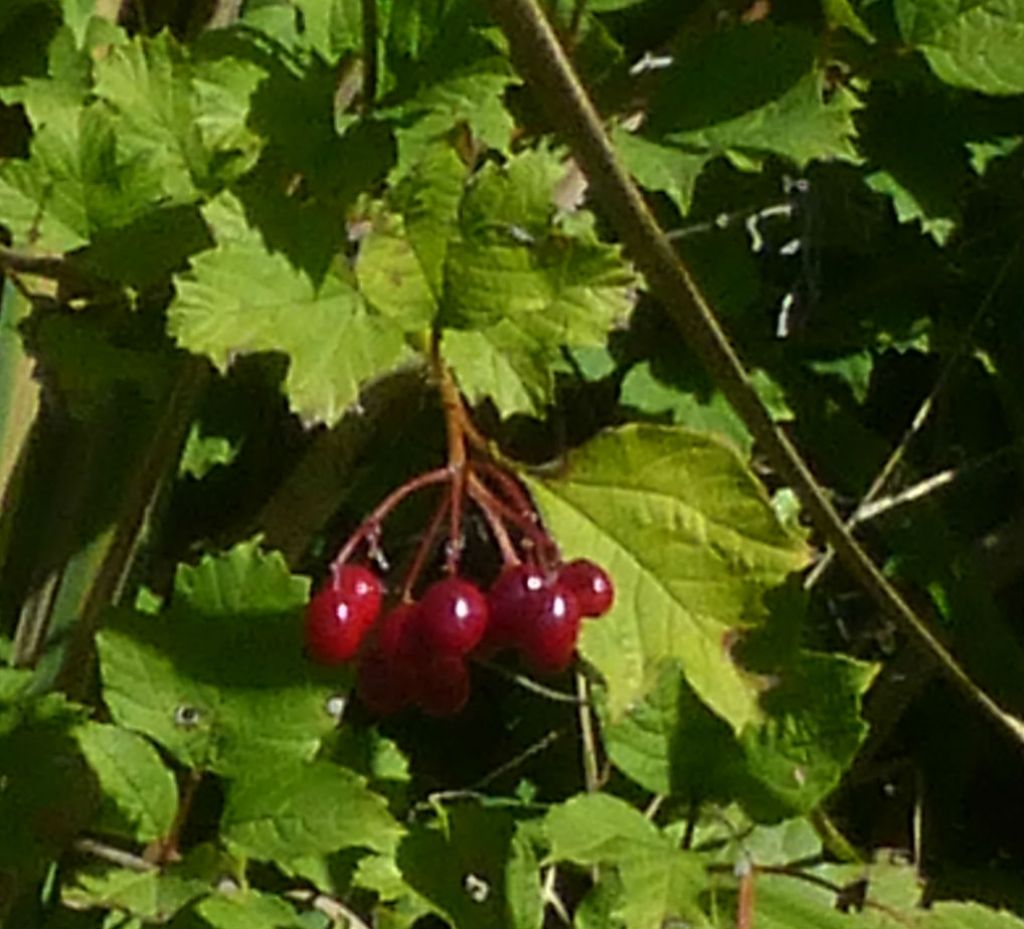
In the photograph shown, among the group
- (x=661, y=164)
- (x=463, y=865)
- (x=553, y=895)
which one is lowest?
(x=553, y=895)

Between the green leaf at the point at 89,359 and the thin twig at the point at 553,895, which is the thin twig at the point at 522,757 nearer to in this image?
the thin twig at the point at 553,895

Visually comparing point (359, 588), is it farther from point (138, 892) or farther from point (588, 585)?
point (138, 892)

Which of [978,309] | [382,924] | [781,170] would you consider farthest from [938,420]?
[382,924]

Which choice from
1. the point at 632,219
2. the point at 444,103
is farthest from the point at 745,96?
the point at 632,219

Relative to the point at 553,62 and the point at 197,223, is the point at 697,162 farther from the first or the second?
the point at 553,62

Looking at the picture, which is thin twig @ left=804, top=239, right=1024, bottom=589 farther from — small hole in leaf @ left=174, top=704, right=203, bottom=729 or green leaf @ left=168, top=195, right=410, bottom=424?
green leaf @ left=168, top=195, right=410, bottom=424

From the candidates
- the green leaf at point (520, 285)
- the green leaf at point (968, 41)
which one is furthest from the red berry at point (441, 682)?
the green leaf at point (968, 41)

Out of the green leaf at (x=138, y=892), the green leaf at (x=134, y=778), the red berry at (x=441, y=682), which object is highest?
the red berry at (x=441, y=682)
